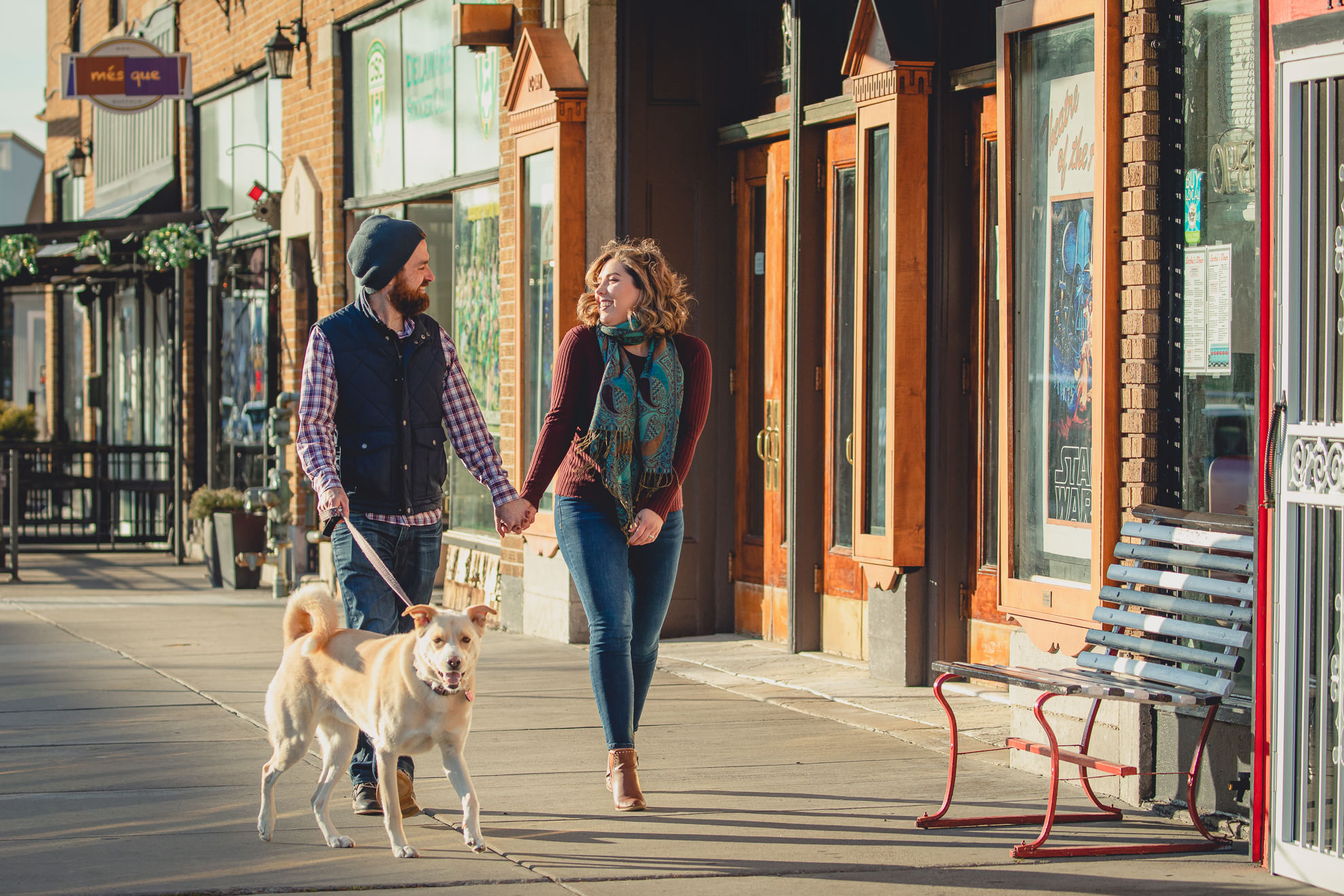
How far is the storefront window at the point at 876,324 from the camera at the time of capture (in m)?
8.30

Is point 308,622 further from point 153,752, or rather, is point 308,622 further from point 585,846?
point 153,752

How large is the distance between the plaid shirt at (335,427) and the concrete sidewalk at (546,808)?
1.13 m

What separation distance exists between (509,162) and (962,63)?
144 inches

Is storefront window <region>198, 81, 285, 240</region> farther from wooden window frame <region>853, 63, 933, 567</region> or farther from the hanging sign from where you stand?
the hanging sign

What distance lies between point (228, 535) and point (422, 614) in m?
9.20

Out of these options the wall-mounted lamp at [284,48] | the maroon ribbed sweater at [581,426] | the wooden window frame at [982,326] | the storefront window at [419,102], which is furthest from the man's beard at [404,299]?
the wall-mounted lamp at [284,48]

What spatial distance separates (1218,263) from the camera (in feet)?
19.7

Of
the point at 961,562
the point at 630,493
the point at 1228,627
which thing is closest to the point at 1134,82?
the point at 1228,627

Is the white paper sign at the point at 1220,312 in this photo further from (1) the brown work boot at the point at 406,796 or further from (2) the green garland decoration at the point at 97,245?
Result: (2) the green garland decoration at the point at 97,245

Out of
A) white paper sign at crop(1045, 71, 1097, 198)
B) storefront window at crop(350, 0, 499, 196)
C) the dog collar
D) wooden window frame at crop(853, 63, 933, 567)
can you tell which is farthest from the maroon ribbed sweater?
storefront window at crop(350, 0, 499, 196)

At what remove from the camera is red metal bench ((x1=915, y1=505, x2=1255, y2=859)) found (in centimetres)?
526

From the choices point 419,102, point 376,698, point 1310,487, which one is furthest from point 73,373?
point 1310,487

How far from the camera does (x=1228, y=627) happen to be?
560 cm

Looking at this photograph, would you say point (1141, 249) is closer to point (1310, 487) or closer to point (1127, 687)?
point (1310, 487)
